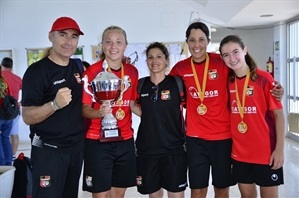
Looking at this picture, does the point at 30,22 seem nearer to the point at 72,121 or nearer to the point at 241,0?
the point at 241,0

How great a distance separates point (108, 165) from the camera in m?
2.19

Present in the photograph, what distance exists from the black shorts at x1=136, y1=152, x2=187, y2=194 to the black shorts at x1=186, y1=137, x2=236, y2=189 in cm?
7

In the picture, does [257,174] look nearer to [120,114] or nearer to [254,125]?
[254,125]

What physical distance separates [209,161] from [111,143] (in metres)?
0.78

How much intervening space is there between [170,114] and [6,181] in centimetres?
156

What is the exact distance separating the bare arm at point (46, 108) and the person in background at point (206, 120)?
1023mm

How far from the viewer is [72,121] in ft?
6.68

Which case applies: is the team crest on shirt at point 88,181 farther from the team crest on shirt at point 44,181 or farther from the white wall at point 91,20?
the white wall at point 91,20

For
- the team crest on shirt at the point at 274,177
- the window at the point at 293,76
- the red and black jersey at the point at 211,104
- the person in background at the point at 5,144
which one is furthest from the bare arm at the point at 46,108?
the window at the point at 293,76

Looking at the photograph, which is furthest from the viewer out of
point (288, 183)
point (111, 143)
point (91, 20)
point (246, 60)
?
Result: point (91, 20)

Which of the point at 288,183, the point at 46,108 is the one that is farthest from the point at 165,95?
the point at 288,183

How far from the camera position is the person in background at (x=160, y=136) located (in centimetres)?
235

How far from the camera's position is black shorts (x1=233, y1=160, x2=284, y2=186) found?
2225mm

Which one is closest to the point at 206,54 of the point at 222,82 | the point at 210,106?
the point at 222,82
